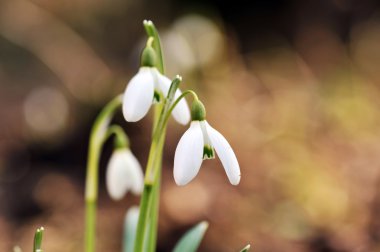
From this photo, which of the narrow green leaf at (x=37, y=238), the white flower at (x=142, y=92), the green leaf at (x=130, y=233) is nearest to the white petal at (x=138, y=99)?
the white flower at (x=142, y=92)

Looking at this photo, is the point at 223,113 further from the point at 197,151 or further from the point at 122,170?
the point at 197,151

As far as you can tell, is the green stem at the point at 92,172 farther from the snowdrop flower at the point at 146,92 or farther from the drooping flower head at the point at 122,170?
the snowdrop flower at the point at 146,92

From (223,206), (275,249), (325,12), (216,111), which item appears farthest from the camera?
(325,12)

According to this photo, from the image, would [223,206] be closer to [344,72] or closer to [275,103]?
[275,103]

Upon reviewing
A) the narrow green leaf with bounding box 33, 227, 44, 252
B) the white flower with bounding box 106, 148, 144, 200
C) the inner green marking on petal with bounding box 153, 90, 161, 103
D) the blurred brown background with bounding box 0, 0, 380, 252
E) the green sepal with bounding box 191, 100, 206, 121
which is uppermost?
the blurred brown background with bounding box 0, 0, 380, 252

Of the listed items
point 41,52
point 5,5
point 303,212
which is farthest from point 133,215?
point 5,5

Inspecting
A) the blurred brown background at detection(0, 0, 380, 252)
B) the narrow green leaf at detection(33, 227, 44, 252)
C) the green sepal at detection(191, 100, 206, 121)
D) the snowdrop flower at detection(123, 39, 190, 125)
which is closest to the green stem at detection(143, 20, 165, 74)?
the snowdrop flower at detection(123, 39, 190, 125)

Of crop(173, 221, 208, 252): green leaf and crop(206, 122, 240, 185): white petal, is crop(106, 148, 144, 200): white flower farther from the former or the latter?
crop(206, 122, 240, 185): white petal
